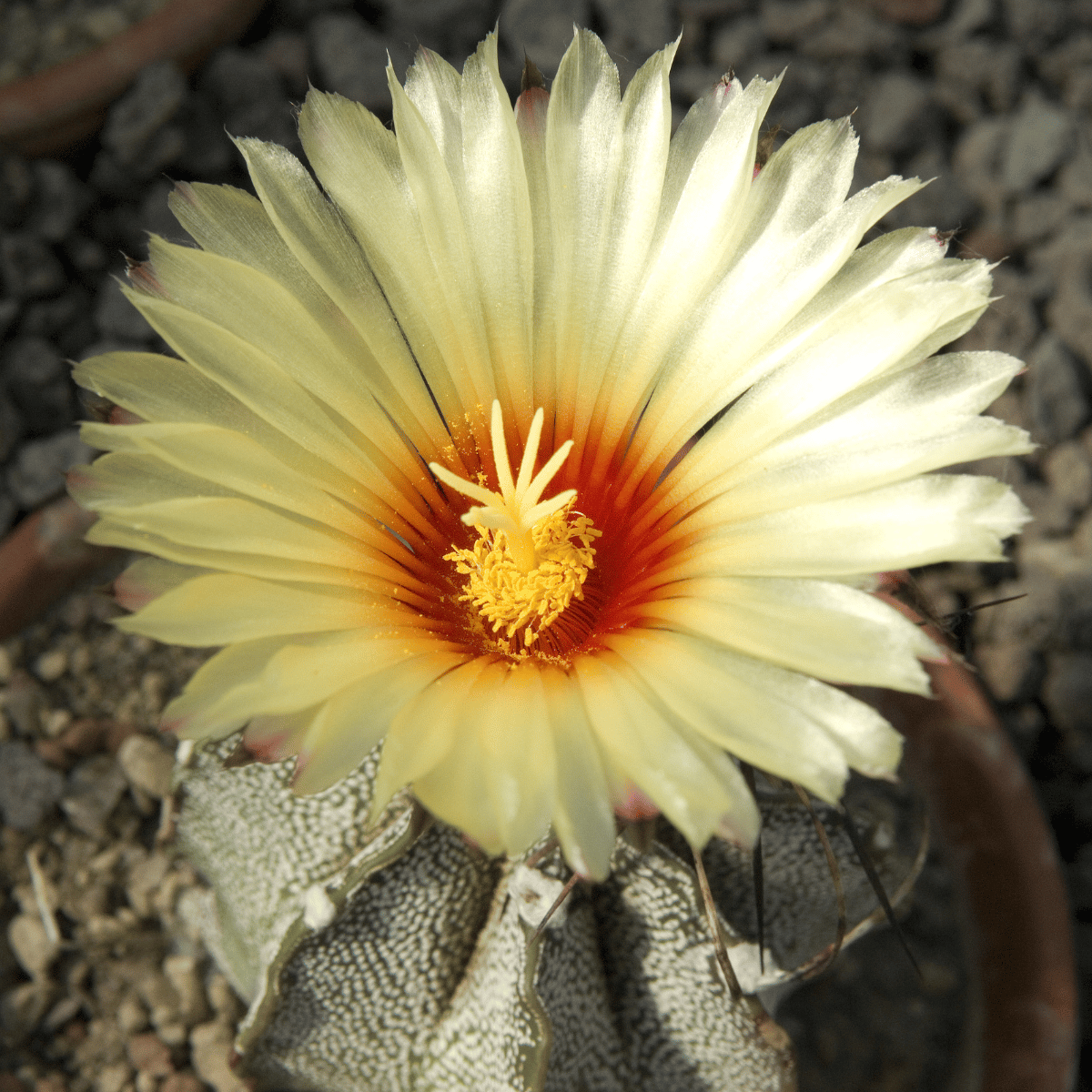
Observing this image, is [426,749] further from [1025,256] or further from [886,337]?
[1025,256]

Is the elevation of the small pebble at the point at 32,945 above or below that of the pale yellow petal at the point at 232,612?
below

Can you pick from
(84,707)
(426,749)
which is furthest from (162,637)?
(84,707)

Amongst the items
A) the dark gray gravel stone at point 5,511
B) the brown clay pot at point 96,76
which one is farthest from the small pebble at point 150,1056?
the brown clay pot at point 96,76

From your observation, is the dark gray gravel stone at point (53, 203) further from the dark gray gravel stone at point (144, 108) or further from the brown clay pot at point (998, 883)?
the brown clay pot at point (998, 883)

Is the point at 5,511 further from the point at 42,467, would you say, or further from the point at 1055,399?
the point at 1055,399

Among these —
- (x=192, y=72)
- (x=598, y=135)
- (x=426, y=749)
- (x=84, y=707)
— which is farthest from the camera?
(x=192, y=72)

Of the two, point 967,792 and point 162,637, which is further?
point 967,792

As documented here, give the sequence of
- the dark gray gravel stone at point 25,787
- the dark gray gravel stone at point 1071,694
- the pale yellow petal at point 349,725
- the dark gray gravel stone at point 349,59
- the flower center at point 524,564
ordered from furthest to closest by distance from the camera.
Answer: the dark gray gravel stone at point 349,59
the dark gray gravel stone at point 1071,694
the dark gray gravel stone at point 25,787
the flower center at point 524,564
the pale yellow petal at point 349,725

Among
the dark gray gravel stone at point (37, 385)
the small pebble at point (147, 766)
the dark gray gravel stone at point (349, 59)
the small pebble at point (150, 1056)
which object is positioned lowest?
the small pebble at point (150, 1056)
